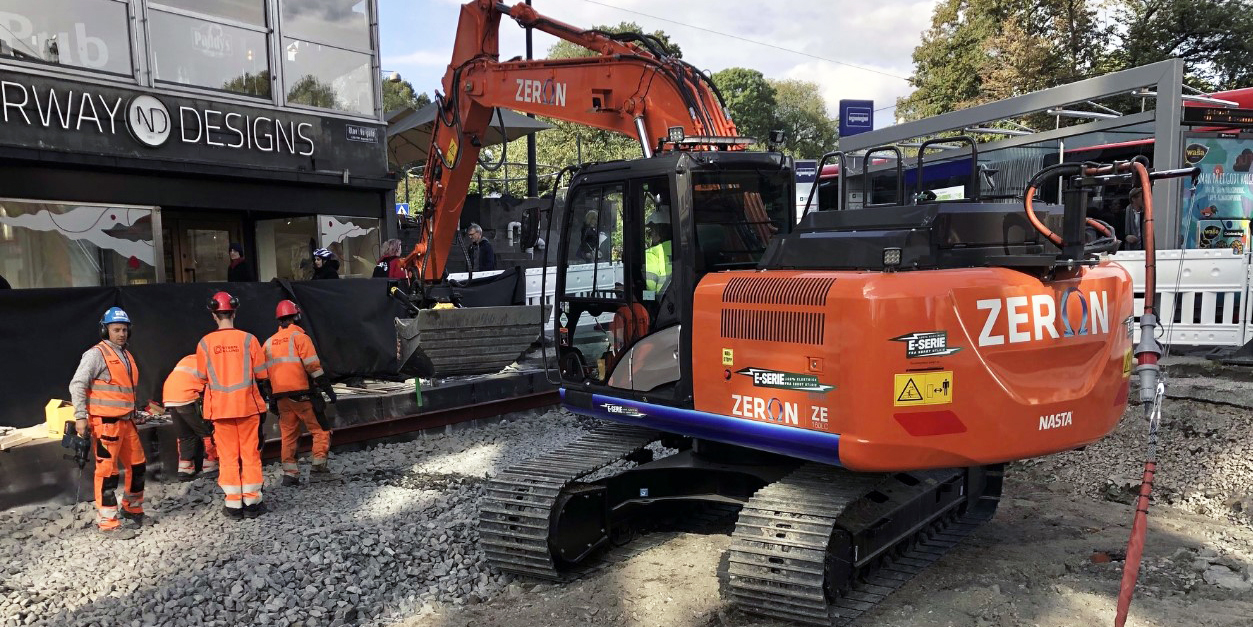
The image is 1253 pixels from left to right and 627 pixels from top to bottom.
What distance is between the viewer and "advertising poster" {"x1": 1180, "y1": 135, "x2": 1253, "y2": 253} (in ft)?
42.2

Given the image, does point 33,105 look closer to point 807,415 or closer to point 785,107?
point 807,415

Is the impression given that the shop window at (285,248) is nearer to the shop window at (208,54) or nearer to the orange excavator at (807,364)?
the shop window at (208,54)

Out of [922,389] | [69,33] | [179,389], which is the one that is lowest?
[179,389]

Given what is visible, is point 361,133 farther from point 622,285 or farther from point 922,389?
point 922,389

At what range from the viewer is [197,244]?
13273mm

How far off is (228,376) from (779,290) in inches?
179

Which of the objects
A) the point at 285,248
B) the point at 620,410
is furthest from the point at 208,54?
the point at 620,410

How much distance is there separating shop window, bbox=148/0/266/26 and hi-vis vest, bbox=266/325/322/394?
665cm

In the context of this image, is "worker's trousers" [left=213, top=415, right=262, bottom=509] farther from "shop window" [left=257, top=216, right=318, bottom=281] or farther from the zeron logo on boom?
"shop window" [left=257, top=216, right=318, bottom=281]

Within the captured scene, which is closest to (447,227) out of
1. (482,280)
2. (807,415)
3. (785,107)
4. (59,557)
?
(482,280)

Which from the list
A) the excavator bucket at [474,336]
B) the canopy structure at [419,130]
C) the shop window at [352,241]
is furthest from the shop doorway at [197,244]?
the excavator bucket at [474,336]

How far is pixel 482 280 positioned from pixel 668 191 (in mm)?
6763

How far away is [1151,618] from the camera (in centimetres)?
454

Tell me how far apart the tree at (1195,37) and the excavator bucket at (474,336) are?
77.6ft
